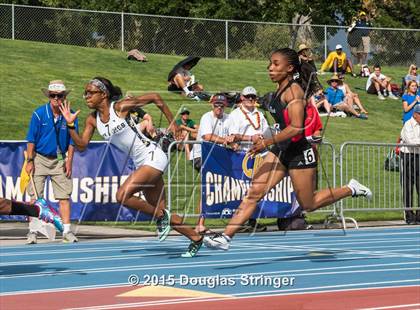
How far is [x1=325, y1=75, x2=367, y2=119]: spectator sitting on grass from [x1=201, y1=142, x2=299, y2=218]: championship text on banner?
10.7 meters

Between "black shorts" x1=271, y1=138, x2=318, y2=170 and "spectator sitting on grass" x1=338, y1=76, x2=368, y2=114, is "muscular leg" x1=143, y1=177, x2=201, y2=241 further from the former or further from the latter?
"spectator sitting on grass" x1=338, y1=76, x2=368, y2=114

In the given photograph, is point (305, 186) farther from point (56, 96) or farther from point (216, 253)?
point (56, 96)

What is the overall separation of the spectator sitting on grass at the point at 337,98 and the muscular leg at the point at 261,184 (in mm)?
16746

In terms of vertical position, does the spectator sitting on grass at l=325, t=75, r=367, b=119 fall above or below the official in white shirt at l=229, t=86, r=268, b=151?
above

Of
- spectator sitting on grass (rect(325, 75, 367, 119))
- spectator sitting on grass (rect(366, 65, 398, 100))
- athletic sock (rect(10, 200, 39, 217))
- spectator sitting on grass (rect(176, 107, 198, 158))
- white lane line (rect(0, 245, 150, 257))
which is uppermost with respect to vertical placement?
spectator sitting on grass (rect(366, 65, 398, 100))

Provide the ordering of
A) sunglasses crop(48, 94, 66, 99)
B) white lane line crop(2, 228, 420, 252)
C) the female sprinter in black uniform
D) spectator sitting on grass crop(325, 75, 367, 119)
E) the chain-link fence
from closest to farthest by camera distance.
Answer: the female sprinter in black uniform, sunglasses crop(48, 94, 66, 99), white lane line crop(2, 228, 420, 252), spectator sitting on grass crop(325, 75, 367, 119), the chain-link fence

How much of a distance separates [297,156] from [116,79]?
19016mm

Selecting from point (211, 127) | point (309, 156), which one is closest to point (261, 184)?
point (309, 156)

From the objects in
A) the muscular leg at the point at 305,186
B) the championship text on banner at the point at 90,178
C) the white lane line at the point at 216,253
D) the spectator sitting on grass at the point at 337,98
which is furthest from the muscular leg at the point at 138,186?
the spectator sitting on grass at the point at 337,98

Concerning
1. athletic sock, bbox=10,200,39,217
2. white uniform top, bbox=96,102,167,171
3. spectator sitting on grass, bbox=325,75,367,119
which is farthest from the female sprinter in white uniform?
spectator sitting on grass, bbox=325,75,367,119

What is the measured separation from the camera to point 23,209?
420 inches

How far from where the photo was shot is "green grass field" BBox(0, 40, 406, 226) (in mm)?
26703

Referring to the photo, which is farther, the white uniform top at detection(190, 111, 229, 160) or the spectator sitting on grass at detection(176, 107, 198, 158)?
the spectator sitting on grass at detection(176, 107, 198, 158)

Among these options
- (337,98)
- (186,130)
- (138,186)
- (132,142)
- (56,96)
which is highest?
(337,98)
